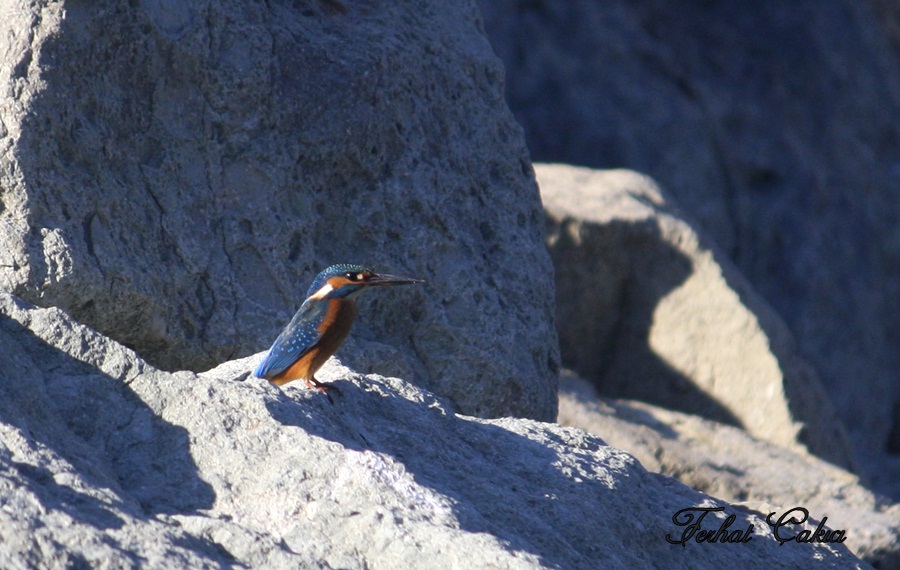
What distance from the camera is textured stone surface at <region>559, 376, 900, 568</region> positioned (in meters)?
6.00

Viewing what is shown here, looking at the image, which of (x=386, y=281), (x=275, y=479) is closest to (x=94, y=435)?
(x=275, y=479)

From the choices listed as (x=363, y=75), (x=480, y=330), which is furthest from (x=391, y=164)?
(x=480, y=330)

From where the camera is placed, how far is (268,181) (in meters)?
5.14

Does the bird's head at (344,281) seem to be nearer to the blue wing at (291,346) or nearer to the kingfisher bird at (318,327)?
the kingfisher bird at (318,327)

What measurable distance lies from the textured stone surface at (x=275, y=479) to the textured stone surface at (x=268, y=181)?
39.8 inches

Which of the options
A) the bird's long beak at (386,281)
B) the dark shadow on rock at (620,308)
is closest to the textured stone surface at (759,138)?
the dark shadow on rock at (620,308)

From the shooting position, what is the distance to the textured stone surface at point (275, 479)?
113 inches

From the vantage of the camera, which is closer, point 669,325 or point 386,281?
point 386,281

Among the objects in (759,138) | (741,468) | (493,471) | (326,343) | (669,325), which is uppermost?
(326,343)

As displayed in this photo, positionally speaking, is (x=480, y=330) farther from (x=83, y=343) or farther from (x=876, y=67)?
(x=876, y=67)

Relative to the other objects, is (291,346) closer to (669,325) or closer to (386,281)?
(386,281)

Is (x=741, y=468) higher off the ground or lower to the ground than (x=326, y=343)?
lower

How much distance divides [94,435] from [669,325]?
5.37 metres

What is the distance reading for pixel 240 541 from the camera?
296 centimetres
